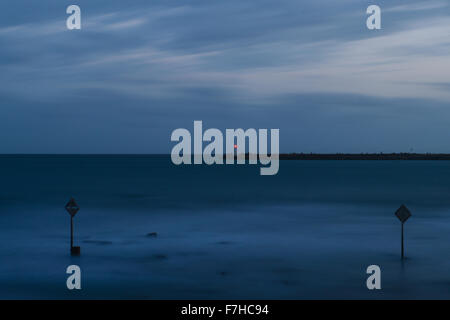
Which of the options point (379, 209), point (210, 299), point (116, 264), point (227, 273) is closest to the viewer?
point (210, 299)

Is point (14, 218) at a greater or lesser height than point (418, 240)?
greater

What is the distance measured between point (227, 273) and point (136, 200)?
44216 millimetres

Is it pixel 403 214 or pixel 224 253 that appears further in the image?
pixel 224 253

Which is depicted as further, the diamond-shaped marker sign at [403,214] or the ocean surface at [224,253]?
the diamond-shaped marker sign at [403,214]

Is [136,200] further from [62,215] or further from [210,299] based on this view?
[210,299]

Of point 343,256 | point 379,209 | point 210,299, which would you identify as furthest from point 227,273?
point 379,209

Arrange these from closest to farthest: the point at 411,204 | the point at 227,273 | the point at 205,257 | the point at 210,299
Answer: the point at 210,299, the point at 227,273, the point at 205,257, the point at 411,204

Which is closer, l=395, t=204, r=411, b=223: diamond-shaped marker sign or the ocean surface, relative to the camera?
the ocean surface

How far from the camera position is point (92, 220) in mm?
44125

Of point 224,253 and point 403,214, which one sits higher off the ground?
point 403,214

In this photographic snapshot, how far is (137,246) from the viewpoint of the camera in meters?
29.1
